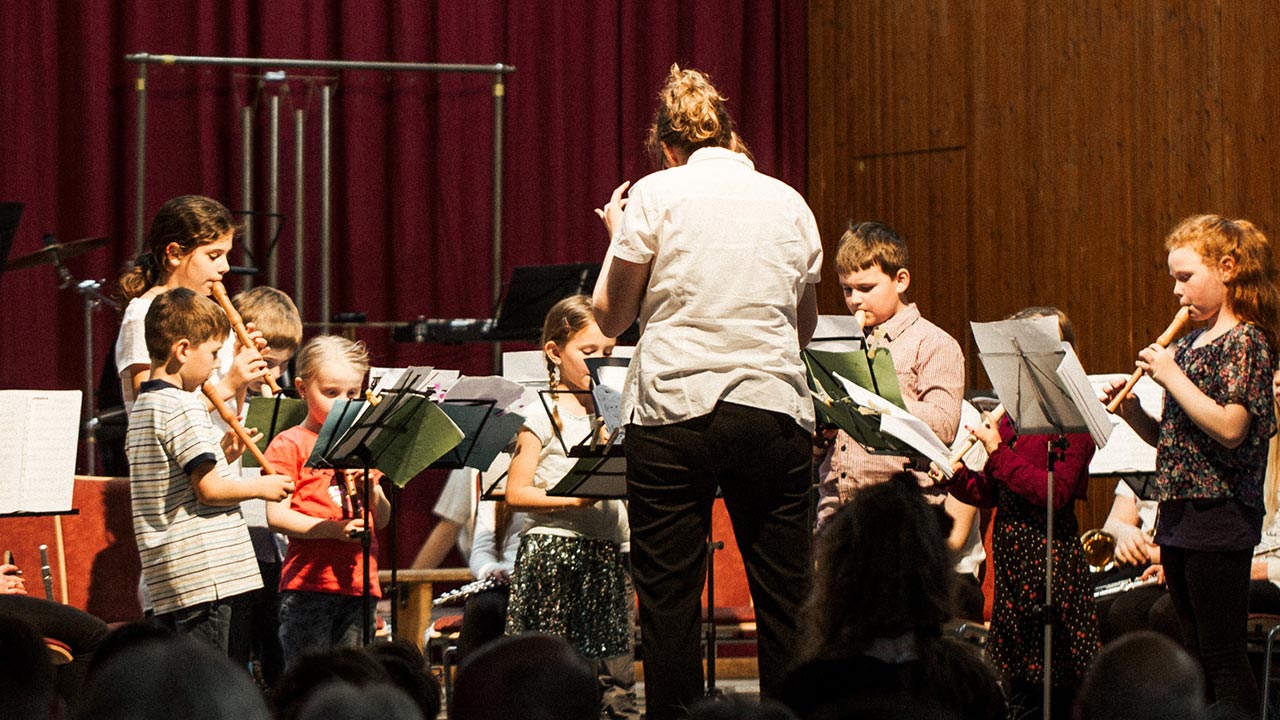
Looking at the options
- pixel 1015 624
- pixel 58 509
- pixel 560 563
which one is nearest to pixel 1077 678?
pixel 1015 624

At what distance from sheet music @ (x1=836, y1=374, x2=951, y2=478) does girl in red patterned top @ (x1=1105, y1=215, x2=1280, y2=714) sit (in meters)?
0.56

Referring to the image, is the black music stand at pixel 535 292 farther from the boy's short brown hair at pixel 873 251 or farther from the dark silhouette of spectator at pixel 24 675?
the dark silhouette of spectator at pixel 24 675

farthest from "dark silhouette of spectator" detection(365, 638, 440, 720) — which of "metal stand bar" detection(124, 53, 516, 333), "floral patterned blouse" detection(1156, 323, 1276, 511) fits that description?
"metal stand bar" detection(124, 53, 516, 333)

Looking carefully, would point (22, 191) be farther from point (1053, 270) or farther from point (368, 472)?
point (1053, 270)

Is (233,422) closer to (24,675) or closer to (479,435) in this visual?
(479,435)

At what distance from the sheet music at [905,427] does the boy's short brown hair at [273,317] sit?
6.82 feet

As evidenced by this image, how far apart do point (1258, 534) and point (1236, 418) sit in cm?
28

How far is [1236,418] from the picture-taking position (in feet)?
11.2

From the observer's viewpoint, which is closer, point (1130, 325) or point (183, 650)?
point (183, 650)

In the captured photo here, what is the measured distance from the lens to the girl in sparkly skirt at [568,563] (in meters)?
4.11

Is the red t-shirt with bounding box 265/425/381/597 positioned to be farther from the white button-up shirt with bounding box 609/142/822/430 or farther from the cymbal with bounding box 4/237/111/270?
the cymbal with bounding box 4/237/111/270

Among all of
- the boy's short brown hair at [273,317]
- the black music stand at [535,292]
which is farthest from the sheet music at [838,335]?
the black music stand at [535,292]

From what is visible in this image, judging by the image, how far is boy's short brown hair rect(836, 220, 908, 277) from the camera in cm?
422

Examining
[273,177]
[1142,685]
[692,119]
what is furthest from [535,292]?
[1142,685]
